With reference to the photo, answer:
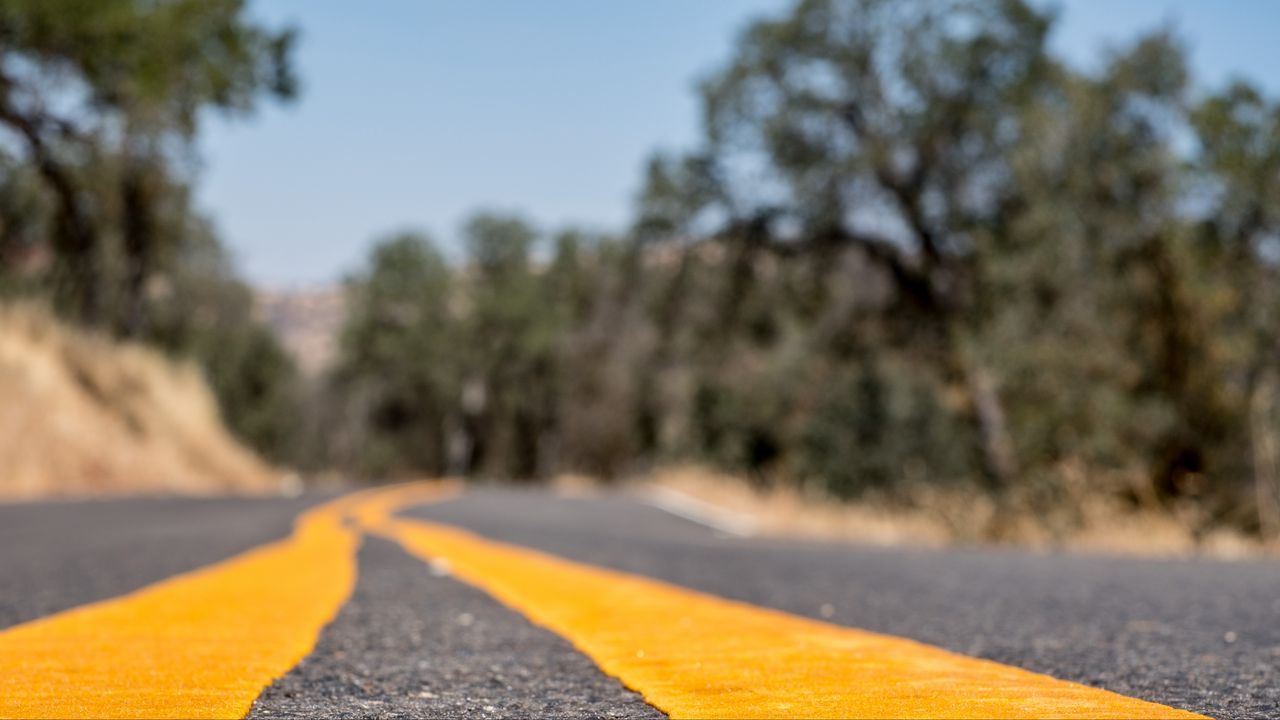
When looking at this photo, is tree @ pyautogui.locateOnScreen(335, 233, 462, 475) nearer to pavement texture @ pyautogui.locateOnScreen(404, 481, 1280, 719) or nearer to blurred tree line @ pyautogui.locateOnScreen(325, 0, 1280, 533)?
blurred tree line @ pyautogui.locateOnScreen(325, 0, 1280, 533)

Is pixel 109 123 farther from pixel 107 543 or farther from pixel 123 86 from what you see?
pixel 107 543

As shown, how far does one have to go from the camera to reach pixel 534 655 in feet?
7.86

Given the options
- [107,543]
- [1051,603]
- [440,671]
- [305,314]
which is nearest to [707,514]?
[107,543]

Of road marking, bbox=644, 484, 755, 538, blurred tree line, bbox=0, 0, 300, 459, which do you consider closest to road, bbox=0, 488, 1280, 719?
road marking, bbox=644, 484, 755, 538

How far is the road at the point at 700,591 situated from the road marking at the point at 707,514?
5114mm

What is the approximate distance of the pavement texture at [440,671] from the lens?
5.63 ft

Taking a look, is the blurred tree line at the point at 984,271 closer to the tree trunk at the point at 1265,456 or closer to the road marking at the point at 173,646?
the tree trunk at the point at 1265,456

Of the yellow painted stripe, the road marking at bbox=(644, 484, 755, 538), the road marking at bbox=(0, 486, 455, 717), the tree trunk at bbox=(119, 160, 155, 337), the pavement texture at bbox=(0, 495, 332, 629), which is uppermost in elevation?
the tree trunk at bbox=(119, 160, 155, 337)

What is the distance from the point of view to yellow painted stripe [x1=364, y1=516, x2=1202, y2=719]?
5.09 ft

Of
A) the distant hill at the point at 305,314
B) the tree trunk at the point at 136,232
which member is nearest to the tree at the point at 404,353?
the tree trunk at the point at 136,232

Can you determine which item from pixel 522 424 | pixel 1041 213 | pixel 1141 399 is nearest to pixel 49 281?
pixel 1041 213

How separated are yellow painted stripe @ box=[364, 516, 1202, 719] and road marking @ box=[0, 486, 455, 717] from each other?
2.07 ft

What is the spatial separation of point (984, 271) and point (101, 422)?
11.7 m

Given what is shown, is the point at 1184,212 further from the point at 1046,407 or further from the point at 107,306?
the point at 107,306
